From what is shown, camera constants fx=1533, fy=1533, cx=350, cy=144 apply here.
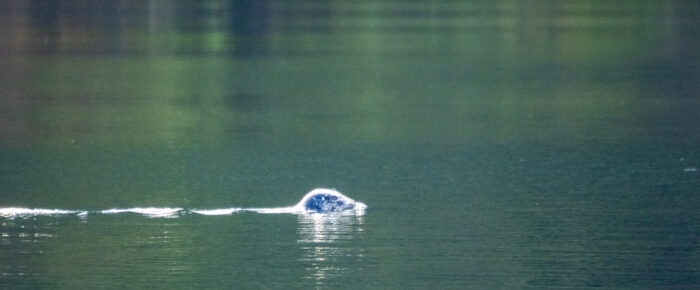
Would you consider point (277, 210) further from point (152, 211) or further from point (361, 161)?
point (361, 161)

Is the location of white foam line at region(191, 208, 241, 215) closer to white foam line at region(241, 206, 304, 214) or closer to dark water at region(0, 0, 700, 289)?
white foam line at region(241, 206, 304, 214)

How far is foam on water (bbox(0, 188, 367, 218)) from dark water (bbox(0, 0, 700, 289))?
1.23 ft

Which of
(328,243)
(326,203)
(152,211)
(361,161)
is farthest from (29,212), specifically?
(361,161)

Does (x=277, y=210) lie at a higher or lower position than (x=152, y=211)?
lower

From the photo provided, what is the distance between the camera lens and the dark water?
757 inches

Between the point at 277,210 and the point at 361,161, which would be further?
the point at 361,161

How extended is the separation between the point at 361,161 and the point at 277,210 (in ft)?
19.3

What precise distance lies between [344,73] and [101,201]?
2702 centimetres

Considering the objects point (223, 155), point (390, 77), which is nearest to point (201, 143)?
point (223, 155)

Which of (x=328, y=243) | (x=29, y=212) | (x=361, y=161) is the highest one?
(x=29, y=212)

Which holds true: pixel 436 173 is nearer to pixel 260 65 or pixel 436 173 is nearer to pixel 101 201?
pixel 101 201

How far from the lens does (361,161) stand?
28859mm

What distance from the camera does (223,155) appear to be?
1180 inches

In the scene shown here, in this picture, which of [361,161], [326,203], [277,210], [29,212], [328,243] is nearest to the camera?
[328,243]
